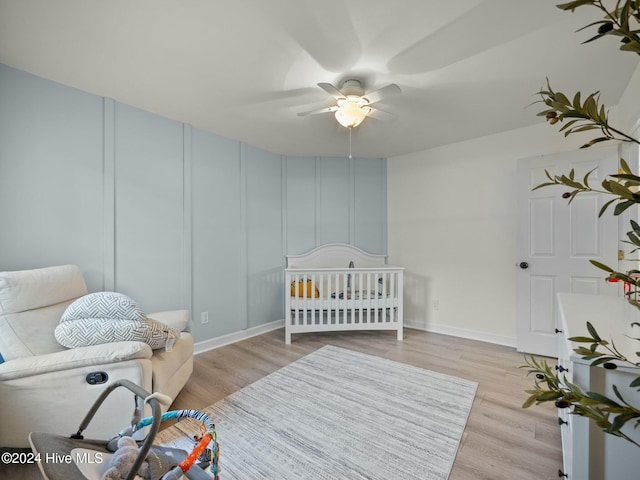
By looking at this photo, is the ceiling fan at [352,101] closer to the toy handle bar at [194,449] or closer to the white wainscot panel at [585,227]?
the toy handle bar at [194,449]

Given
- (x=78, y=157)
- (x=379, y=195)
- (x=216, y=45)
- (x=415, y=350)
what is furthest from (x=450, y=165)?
(x=78, y=157)

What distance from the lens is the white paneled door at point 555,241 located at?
257 cm

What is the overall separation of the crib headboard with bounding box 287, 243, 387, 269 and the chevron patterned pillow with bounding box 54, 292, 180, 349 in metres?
2.34

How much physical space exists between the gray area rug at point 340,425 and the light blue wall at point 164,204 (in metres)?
1.31

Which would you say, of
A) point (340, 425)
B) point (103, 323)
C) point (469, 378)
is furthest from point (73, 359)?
point (469, 378)

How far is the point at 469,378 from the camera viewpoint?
2.41 metres

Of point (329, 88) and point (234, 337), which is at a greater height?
point (329, 88)

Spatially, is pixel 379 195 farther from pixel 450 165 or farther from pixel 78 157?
pixel 78 157

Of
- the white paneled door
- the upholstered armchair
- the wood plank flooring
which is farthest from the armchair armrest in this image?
the white paneled door

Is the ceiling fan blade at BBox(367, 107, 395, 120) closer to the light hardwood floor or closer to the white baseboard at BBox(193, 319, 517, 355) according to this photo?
the light hardwood floor

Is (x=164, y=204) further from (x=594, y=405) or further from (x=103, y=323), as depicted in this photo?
(x=594, y=405)

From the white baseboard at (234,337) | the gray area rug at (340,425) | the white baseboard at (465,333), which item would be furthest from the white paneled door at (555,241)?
the white baseboard at (234,337)

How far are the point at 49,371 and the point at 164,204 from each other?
1682mm

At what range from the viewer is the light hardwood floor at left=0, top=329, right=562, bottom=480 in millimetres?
1535
